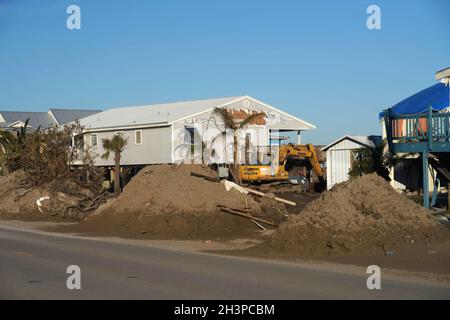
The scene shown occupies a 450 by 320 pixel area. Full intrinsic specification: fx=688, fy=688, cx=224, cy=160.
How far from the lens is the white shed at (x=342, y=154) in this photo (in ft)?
124

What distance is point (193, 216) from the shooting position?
2323 cm

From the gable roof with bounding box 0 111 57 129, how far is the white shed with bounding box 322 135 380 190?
131 ft

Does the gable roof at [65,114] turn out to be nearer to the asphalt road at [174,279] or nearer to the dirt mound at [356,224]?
the asphalt road at [174,279]

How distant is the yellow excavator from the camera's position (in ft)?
129

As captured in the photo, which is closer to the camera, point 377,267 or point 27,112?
point 377,267

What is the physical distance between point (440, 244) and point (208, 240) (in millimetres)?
7700

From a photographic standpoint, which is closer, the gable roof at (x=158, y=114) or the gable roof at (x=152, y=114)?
the gable roof at (x=158, y=114)

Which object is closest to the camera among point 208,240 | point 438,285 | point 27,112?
point 438,285

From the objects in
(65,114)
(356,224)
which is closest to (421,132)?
(356,224)

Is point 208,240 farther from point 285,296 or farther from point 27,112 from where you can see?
point 27,112

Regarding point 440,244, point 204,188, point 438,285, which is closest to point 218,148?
point 204,188

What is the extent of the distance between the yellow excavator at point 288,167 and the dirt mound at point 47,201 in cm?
1023

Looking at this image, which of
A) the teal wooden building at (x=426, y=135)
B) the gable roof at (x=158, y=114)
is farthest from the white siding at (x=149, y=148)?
the teal wooden building at (x=426, y=135)
